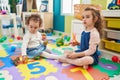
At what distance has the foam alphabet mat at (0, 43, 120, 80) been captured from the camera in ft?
3.52

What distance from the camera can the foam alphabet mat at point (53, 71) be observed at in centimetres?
107

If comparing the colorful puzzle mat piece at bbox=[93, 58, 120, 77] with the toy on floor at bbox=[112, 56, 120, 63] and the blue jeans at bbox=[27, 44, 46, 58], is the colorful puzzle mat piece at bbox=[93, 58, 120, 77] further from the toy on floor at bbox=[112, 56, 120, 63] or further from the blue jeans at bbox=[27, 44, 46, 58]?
the blue jeans at bbox=[27, 44, 46, 58]

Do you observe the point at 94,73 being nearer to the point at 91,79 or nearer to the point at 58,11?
the point at 91,79

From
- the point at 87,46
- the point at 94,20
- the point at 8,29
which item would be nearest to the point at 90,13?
the point at 94,20

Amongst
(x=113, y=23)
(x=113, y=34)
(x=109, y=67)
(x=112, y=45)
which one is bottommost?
(x=109, y=67)

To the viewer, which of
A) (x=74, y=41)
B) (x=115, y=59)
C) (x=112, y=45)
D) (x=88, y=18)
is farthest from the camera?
(x=74, y=41)

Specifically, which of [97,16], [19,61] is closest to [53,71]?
[19,61]

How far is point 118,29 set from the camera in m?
1.55

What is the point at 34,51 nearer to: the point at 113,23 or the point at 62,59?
the point at 62,59

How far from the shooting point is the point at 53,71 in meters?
1.17

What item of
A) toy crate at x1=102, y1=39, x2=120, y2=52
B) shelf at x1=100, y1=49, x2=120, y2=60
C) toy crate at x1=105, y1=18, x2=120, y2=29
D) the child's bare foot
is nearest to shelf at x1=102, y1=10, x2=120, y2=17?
toy crate at x1=105, y1=18, x2=120, y2=29

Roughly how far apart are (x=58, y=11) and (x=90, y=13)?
6.40ft

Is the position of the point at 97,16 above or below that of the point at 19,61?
above

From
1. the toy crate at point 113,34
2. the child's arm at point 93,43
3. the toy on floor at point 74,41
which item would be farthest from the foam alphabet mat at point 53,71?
the toy on floor at point 74,41
